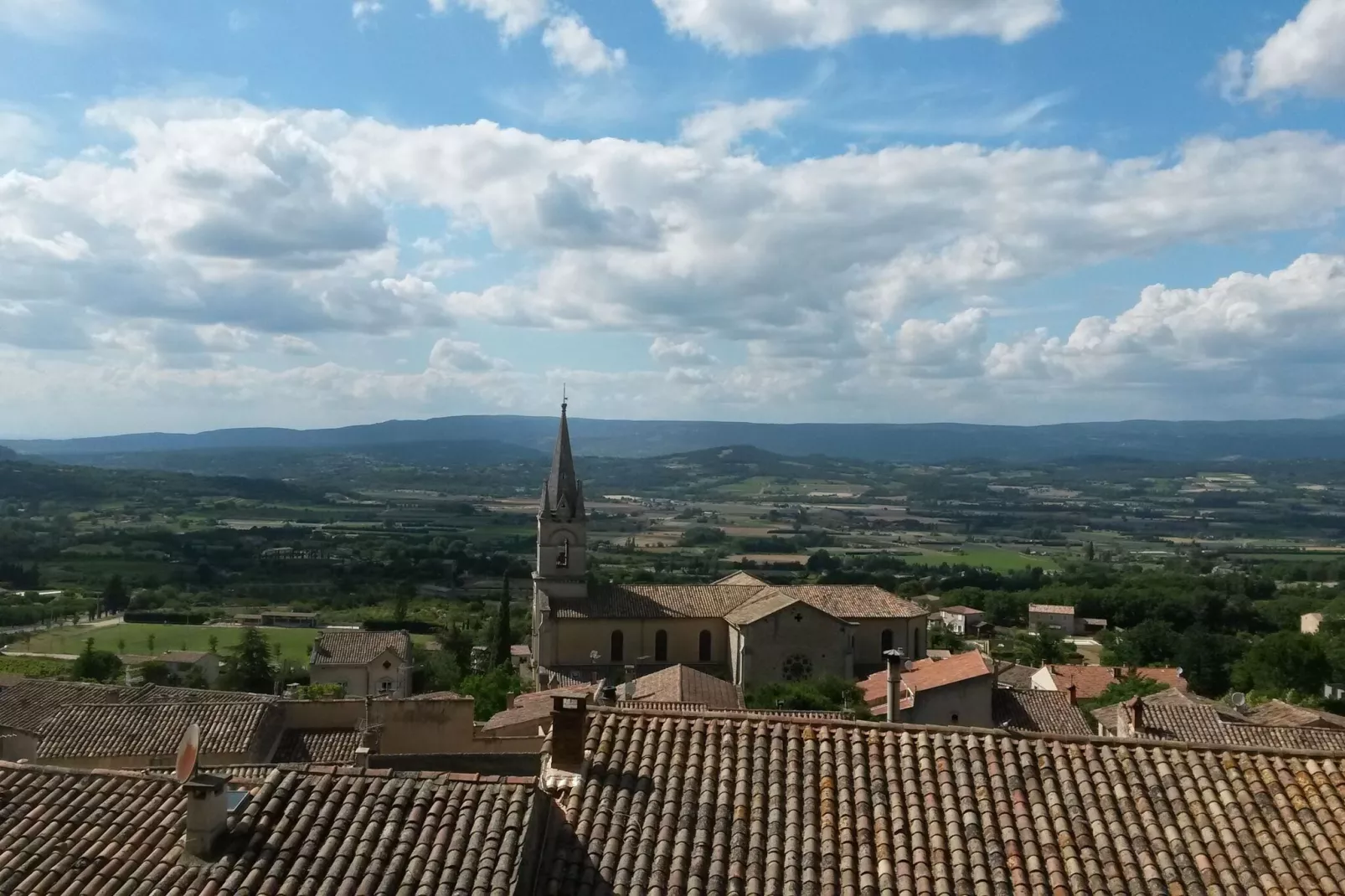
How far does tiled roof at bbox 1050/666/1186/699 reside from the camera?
1859 inches

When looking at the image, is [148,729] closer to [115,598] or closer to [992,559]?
[115,598]

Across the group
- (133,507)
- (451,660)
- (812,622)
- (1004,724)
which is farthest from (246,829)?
(133,507)

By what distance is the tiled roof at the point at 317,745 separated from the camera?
77.2 feet

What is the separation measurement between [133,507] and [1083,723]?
187m

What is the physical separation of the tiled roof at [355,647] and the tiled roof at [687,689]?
23407mm

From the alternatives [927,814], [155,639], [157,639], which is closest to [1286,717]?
[927,814]

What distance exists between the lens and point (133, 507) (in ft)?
612

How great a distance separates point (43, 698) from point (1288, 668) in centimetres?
5612

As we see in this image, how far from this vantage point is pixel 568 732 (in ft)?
32.8

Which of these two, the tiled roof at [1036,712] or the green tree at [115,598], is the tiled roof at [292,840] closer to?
the tiled roof at [1036,712]

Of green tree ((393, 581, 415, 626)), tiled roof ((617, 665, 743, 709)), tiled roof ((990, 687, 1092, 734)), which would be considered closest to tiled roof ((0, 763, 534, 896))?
tiled roof ((617, 665, 743, 709))

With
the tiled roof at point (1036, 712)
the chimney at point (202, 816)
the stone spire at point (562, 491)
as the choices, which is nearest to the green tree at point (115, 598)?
the stone spire at point (562, 491)

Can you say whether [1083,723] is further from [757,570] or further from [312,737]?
[757,570]

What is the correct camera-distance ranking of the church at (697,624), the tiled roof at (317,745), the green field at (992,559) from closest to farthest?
the tiled roof at (317,745) < the church at (697,624) < the green field at (992,559)
